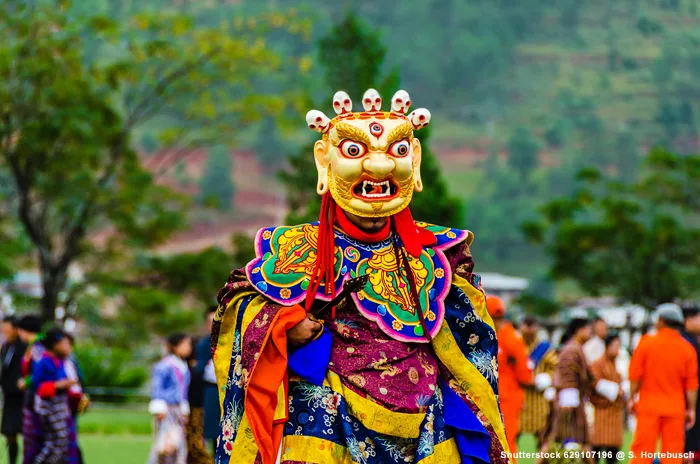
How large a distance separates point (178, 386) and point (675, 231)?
943 inches

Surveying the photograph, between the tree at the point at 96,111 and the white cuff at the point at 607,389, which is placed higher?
the tree at the point at 96,111

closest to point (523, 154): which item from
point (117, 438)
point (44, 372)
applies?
point (117, 438)

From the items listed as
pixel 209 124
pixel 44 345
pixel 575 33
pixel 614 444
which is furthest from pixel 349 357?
pixel 575 33

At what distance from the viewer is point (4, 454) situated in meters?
15.6

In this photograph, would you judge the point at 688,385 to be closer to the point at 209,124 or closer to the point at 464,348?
the point at 464,348

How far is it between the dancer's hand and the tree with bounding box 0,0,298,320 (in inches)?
775

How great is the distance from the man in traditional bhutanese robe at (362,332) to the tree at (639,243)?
28298 millimetres

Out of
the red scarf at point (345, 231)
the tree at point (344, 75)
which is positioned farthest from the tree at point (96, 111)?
the red scarf at point (345, 231)

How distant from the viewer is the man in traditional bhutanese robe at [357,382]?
618 centimetres

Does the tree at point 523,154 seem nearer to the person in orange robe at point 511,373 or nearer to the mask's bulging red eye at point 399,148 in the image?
the person in orange robe at point 511,373

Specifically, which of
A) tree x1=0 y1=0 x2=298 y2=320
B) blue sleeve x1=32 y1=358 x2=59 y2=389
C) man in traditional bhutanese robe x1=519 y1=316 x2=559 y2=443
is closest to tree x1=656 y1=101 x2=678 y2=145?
tree x1=0 y1=0 x2=298 y2=320

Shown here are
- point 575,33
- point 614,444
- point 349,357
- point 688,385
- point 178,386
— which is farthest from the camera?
point 575,33

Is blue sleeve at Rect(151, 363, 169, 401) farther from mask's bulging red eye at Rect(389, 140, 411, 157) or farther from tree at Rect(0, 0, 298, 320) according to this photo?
tree at Rect(0, 0, 298, 320)

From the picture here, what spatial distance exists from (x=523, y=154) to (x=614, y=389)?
95489mm
